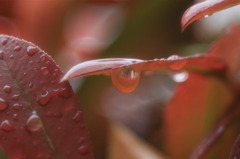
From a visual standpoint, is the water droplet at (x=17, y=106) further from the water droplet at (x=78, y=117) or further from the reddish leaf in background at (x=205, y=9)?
the reddish leaf in background at (x=205, y=9)

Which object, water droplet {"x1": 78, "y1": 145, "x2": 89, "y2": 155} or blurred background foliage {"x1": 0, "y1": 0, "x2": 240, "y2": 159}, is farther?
blurred background foliage {"x1": 0, "y1": 0, "x2": 240, "y2": 159}

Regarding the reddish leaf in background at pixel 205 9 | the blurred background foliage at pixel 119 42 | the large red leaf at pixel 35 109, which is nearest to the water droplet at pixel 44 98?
the large red leaf at pixel 35 109

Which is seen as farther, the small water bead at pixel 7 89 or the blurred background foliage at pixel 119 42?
the blurred background foliage at pixel 119 42

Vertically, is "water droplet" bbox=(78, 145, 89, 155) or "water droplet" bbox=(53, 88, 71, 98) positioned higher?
"water droplet" bbox=(53, 88, 71, 98)

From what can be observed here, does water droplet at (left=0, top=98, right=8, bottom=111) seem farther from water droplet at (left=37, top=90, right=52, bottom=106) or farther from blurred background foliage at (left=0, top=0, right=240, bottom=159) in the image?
blurred background foliage at (left=0, top=0, right=240, bottom=159)

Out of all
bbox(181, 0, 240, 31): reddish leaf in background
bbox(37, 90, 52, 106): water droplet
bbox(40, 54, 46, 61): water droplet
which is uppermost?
bbox(181, 0, 240, 31): reddish leaf in background

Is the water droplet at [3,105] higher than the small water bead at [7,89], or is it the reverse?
the small water bead at [7,89]

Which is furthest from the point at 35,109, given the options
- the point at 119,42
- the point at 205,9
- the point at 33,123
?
the point at 119,42

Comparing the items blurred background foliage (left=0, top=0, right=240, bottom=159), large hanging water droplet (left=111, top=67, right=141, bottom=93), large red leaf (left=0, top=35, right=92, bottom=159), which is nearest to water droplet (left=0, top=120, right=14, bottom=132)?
large red leaf (left=0, top=35, right=92, bottom=159)
